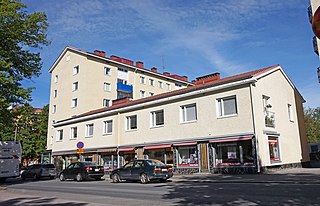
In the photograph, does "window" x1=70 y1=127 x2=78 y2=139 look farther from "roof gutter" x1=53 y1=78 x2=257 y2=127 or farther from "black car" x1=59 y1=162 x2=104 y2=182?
"black car" x1=59 y1=162 x2=104 y2=182

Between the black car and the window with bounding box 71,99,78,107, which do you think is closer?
the black car

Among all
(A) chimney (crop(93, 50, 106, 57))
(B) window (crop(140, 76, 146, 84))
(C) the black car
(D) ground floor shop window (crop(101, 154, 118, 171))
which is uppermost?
(A) chimney (crop(93, 50, 106, 57))

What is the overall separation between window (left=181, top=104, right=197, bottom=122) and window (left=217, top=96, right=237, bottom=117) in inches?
89.3

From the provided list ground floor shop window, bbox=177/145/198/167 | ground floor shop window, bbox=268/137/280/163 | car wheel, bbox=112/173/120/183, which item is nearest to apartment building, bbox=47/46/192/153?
ground floor shop window, bbox=177/145/198/167

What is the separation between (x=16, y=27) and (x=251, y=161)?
17615 millimetres

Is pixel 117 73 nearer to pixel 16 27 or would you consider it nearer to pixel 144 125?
pixel 144 125

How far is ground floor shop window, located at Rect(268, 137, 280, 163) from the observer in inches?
822

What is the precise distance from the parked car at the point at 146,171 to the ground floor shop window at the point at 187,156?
181 inches

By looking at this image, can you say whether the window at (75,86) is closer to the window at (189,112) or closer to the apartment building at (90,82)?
the apartment building at (90,82)

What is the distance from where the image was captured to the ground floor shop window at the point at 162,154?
2458 cm

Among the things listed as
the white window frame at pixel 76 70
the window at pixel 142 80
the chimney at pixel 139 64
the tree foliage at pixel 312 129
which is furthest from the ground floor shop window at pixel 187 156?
the tree foliage at pixel 312 129

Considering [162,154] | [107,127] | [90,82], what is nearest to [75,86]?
[90,82]

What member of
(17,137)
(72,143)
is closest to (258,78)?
(72,143)

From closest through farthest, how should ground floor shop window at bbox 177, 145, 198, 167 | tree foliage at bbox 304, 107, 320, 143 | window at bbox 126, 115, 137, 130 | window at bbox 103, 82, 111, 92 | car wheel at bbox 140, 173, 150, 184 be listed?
car wheel at bbox 140, 173, 150, 184 → ground floor shop window at bbox 177, 145, 198, 167 → window at bbox 126, 115, 137, 130 → window at bbox 103, 82, 111, 92 → tree foliage at bbox 304, 107, 320, 143
